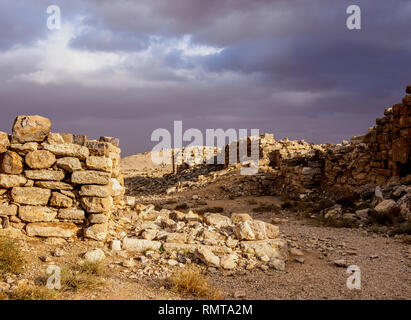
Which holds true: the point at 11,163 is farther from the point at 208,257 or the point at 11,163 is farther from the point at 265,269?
the point at 265,269

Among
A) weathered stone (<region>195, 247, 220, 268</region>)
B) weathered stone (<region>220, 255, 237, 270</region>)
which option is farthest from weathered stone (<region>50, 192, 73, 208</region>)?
weathered stone (<region>220, 255, 237, 270</region>)

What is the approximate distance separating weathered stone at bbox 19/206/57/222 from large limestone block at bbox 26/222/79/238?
9 cm

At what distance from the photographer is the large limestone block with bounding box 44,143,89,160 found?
19.5 feet

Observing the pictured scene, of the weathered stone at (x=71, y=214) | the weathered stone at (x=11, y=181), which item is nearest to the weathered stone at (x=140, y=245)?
the weathered stone at (x=71, y=214)

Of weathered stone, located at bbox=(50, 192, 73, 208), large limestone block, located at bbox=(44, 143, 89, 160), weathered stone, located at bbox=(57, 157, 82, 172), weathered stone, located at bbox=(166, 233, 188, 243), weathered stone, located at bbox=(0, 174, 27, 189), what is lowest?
weathered stone, located at bbox=(166, 233, 188, 243)

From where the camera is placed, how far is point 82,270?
4.86 meters

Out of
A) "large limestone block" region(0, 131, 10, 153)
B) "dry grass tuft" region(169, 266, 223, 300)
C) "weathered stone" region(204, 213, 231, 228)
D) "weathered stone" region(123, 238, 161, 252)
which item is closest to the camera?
"dry grass tuft" region(169, 266, 223, 300)

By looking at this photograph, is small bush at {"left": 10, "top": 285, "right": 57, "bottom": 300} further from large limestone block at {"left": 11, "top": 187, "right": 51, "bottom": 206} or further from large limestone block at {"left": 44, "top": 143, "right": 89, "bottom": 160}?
large limestone block at {"left": 44, "top": 143, "right": 89, "bottom": 160}

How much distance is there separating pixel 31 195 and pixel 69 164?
34.1 inches

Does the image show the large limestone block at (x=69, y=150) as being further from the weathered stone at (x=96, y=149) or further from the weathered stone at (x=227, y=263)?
the weathered stone at (x=227, y=263)

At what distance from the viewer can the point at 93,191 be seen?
593cm

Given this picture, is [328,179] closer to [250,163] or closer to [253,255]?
[250,163]

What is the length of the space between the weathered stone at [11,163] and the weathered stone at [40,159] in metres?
0.17

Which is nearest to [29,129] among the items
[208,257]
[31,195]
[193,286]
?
[31,195]
